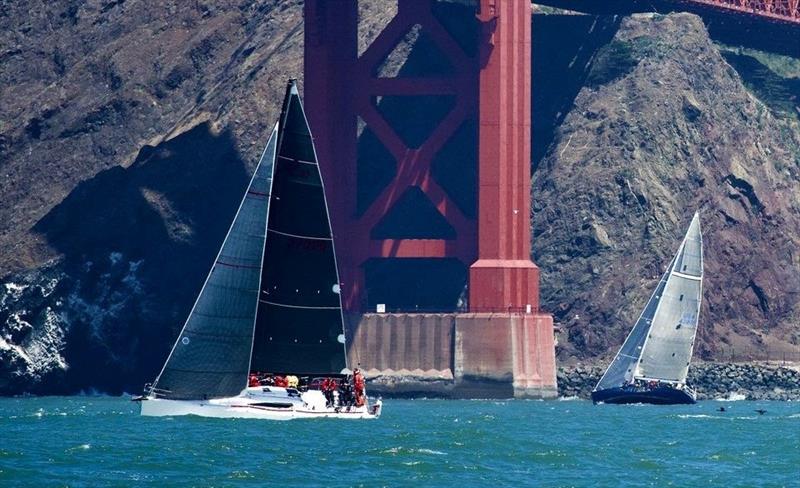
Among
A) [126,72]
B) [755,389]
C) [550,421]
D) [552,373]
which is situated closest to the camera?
[550,421]

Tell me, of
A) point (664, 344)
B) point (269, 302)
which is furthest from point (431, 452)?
point (664, 344)

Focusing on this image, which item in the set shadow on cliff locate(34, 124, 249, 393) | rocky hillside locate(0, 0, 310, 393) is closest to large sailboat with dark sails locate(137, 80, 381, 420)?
shadow on cliff locate(34, 124, 249, 393)

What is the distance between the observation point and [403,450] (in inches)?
2923

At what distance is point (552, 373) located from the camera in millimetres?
114500

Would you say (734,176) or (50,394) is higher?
(734,176)

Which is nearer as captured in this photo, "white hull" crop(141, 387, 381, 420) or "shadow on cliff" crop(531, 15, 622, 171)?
"white hull" crop(141, 387, 381, 420)

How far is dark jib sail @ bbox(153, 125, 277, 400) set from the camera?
80.9 meters

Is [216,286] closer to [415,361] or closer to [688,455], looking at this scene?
[688,455]

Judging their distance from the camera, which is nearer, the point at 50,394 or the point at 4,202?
the point at 50,394

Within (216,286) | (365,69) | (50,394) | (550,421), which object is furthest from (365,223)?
(216,286)

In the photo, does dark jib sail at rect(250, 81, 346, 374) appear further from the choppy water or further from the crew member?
the crew member

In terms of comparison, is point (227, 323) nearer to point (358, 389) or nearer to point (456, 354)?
point (358, 389)

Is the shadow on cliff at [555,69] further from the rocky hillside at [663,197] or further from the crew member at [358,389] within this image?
the crew member at [358,389]

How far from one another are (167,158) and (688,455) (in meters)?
53.6
